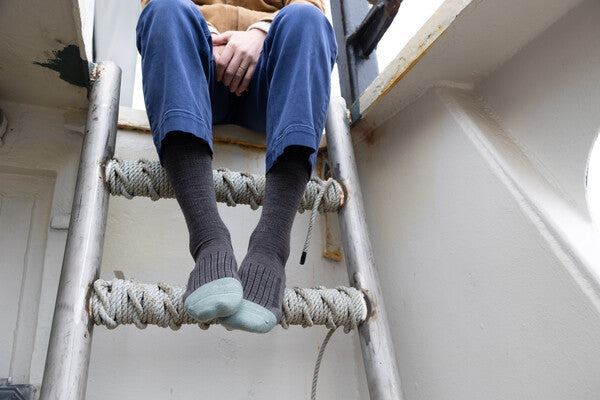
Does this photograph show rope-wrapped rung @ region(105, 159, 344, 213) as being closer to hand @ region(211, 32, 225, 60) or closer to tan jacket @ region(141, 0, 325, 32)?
hand @ region(211, 32, 225, 60)

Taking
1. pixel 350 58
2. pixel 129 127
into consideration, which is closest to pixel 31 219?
pixel 129 127

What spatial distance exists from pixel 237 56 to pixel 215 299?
0.46 m

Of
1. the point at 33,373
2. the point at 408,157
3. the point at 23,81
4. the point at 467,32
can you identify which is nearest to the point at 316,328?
the point at 408,157

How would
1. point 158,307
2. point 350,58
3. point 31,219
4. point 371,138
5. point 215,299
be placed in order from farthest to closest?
point 350,58 → point 371,138 → point 31,219 → point 158,307 → point 215,299

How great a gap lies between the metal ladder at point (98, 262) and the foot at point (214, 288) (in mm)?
164

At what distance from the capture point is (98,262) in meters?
0.66

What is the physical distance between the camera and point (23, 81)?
34.4 inches

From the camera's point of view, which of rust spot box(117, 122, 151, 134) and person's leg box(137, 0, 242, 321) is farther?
rust spot box(117, 122, 151, 134)

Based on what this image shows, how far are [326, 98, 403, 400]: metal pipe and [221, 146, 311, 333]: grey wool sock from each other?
150mm

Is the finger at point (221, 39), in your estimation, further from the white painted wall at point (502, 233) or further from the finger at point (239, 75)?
the white painted wall at point (502, 233)

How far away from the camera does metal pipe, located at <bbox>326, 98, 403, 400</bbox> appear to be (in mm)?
660

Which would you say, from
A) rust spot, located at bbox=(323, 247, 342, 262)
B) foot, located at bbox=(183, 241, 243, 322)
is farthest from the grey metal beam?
foot, located at bbox=(183, 241, 243, 322)

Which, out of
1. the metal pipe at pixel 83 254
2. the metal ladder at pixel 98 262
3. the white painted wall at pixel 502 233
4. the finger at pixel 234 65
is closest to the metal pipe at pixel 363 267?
the metal ladder at pixel 98 262

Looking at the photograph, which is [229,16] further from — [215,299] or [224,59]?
[215,299]
